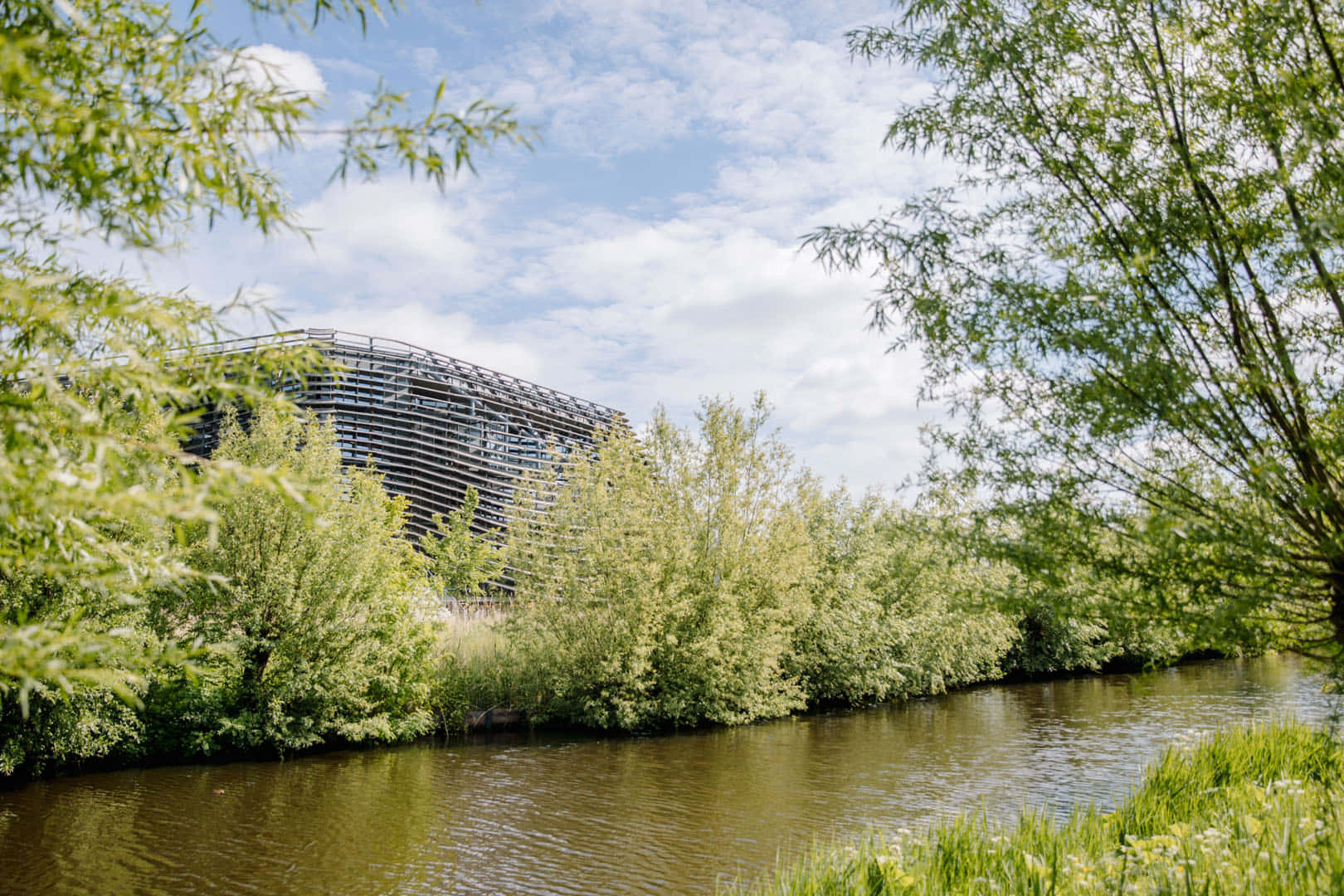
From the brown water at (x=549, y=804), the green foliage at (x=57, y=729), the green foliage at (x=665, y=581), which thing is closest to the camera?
the brown water at (x=549, y=804)

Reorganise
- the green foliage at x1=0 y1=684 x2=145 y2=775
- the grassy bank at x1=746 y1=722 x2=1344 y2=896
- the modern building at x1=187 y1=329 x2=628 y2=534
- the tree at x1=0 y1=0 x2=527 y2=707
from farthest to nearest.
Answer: the modern building at x1=187 y1=329 x2=628 y2=534 < the green foliage at x1=0 y1=684 x2=145 y2=775 < the grassy bank at x1=746 y1=722 x2=1344 y2=896 < the tree at x1=0 y1=0 x2=527 y2=707

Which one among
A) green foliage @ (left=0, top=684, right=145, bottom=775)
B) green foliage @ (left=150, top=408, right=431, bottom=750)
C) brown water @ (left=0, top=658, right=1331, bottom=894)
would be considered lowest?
brown water @ (left=0, top=658, right=1331, bottom=894)

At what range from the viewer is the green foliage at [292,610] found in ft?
56.4

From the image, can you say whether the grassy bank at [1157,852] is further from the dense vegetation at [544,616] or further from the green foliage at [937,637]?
the green foliage at [937,637]

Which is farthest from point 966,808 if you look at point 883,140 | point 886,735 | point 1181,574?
point 883,140

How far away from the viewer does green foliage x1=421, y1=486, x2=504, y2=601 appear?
35.5 meters

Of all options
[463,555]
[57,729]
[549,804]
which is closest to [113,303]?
[549,804]

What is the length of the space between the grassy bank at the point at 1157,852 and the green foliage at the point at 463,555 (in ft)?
90.0

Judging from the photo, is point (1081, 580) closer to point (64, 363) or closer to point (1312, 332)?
point (1312, 332)

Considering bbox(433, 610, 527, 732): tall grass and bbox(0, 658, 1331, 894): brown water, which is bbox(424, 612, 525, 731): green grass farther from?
bbox(0, 658, 1331, 894): brown water

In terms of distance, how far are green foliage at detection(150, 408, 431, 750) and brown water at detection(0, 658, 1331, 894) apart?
967 millimetres

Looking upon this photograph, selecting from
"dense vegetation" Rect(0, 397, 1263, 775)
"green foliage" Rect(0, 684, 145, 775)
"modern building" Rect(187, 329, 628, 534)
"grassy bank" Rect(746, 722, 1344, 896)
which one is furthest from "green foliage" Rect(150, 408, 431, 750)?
"modern building" Rect(187, 329, 628, 534)

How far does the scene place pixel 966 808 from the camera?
13.0 m

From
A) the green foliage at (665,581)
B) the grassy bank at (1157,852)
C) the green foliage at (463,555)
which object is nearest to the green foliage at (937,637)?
the green foliage at (665,581)
